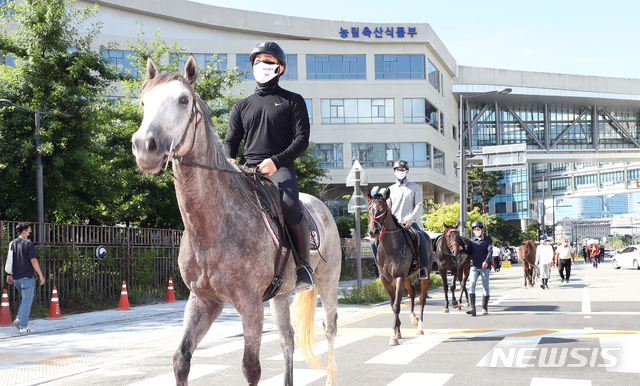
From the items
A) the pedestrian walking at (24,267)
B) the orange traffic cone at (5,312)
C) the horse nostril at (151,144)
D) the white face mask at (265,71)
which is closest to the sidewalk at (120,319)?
the orange traffic cone at (5,312)

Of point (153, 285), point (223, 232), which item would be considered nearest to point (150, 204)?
point (153, 285)

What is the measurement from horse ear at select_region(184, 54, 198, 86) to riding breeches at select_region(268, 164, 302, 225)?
1353 millimetres

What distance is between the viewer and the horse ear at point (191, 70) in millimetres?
4477

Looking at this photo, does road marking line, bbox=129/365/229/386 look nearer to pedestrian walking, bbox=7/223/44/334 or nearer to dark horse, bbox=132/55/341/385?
dark horse, bbox=132/55/341/385

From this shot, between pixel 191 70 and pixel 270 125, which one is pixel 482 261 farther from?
pixel 191 70

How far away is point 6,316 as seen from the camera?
1423 cm

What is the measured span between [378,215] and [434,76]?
50209 mm

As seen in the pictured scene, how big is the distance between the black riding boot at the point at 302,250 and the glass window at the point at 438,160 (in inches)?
2081

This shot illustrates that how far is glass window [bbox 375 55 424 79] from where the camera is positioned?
55.3 metres

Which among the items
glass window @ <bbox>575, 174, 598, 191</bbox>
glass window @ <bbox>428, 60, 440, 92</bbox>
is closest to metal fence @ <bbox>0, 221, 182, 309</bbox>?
glass window @ <bbox>428, 60, 440, 92</bbox>

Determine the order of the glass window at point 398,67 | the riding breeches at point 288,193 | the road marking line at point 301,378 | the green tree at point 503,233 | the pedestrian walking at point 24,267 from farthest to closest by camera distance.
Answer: the green tree at point 503,233, the glass window at point 398,67, the pedestrian walking at point 24,267, the road marking line at point 301,378, the riding breeches at point 288,193

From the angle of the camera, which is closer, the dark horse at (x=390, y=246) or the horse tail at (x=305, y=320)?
the horse tail at (x=305, y=320)

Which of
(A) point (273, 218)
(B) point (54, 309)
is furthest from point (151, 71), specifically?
(B) point (54, 309)

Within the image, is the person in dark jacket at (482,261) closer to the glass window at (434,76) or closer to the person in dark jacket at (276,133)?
the person in dark jacket at (276,133)
